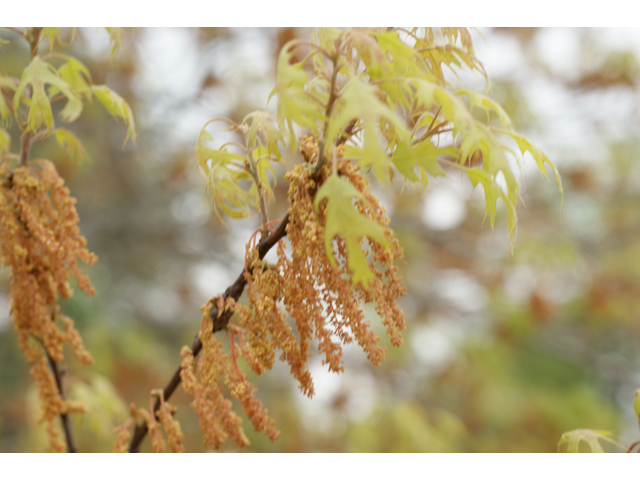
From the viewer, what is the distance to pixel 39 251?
521 millimetres

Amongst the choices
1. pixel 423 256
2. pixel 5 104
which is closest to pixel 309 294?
pixel 5 104

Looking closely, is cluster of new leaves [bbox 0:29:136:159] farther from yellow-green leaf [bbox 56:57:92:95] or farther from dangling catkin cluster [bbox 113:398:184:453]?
dangling catkin cluster [bbox 113:398:184:453]

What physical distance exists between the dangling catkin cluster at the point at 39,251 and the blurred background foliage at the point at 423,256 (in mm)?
870

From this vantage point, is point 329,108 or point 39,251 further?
point 39,251

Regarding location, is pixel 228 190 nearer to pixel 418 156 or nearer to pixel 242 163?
pixel 242 163

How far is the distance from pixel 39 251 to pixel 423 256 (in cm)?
143

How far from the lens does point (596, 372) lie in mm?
1885

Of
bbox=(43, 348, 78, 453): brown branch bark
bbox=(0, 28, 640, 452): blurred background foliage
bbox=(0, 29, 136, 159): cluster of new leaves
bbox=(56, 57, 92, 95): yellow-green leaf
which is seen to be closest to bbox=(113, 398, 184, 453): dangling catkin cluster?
bbox=(43, 348, 78, 453): brown branch bark

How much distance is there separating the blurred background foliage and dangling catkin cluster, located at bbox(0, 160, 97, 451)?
0.87 m

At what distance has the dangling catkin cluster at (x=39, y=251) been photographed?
1.61ft

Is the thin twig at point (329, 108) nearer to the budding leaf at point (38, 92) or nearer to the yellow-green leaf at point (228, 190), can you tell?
the yellow-green leaf at point (228, 190)
